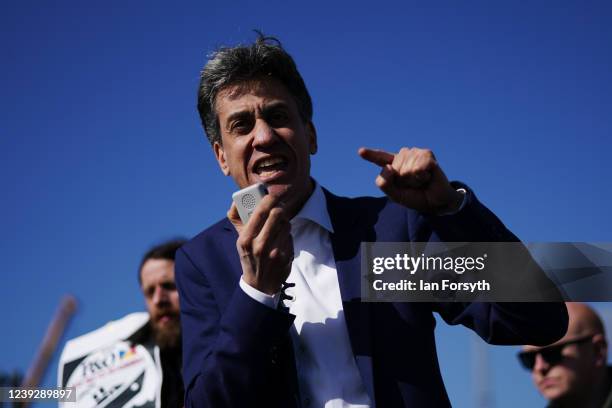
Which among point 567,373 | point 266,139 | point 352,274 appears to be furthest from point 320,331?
point 567,373

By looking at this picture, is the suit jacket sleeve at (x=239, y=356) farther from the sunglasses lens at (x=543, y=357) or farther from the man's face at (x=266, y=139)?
the sunglasses lens at (x=543, y=357)

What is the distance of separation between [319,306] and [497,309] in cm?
62

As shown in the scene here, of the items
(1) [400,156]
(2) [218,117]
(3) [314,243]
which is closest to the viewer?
(1) [400,156]

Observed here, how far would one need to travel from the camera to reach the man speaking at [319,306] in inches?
102

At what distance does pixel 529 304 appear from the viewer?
267 cm

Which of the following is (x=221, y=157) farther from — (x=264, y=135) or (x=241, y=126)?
(x=264, y=135)

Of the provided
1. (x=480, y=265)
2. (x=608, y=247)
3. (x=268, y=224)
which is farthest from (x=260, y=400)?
(x=608, y=247)

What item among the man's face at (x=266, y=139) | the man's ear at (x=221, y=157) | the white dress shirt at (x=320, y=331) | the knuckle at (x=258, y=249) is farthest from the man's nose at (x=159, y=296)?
the knuckle at (x=258, y=249)

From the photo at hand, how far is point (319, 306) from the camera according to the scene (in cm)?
282

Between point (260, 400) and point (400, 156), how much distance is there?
0.94 meters

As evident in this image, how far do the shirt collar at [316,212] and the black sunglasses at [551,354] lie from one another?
139 inches

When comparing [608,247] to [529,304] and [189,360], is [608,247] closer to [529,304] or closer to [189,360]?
[529,304]

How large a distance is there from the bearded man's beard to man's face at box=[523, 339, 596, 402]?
2735mm

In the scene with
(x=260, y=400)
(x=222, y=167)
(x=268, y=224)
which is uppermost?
(x=222, y=167)
